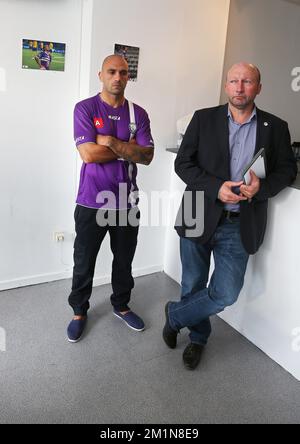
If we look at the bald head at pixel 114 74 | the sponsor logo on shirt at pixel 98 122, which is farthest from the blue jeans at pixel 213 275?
the bald head at pixel 114 74

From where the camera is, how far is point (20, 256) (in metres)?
2.86

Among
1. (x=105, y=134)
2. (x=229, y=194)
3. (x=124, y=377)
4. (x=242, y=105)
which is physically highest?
(x=242, y=105)

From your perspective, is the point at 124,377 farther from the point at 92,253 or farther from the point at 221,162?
the point at 221,162

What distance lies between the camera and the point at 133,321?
99.7 inches

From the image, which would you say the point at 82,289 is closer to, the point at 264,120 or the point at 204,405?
the point at 204,405

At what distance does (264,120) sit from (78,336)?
153 centimetres

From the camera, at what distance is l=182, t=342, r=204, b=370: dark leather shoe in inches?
87.0

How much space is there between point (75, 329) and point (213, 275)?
0.86 metres

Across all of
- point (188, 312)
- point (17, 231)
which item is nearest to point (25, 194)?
point (17, 231)

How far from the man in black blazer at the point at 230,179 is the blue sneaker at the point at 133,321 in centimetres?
46

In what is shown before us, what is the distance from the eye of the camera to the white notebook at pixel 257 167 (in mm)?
1822

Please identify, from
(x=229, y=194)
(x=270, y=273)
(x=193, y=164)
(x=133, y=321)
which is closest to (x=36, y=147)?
(x=193, y=164)

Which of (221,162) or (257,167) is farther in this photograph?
(221,162)

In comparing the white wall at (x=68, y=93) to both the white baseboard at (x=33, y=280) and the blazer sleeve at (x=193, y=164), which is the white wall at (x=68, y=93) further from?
the blazer sleeve at (x=193, y=164)
